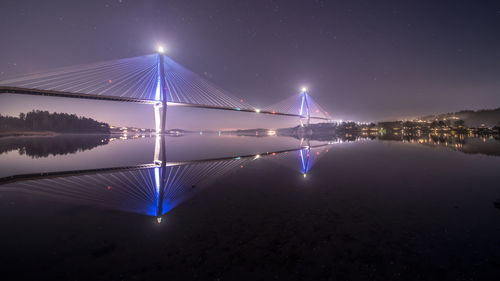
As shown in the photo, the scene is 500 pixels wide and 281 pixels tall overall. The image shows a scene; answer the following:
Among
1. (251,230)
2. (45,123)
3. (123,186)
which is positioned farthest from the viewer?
(45,123)

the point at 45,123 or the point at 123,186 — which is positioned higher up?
the point at 45,123

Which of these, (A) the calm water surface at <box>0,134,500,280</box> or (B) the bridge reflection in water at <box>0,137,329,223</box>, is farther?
(B) the bridge reflection in water at <box>0,137,329,223</box>

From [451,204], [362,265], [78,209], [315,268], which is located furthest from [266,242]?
[451,204]

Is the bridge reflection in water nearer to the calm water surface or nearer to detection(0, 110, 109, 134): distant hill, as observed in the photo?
the calm water surface

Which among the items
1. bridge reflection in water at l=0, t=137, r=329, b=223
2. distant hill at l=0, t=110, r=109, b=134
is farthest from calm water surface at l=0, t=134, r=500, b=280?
distant hill at l=0, t=110, r=109, b=134

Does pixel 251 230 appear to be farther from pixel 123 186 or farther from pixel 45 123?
pixel 45 123

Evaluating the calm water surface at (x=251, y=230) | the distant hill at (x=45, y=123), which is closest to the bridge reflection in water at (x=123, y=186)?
the calm water surface at (x=251, y=230)

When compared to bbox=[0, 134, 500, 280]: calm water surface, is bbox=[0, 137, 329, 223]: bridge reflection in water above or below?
above

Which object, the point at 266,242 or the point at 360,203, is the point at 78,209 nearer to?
the point at 266,242

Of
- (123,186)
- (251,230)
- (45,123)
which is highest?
(45,123)

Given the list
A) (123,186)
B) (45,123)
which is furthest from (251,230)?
(45,123)

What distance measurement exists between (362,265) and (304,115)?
60.2 meters

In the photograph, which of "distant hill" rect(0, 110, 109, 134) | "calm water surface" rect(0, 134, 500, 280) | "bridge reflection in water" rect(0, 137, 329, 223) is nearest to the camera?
"calm water surface" rect(0, 134, 500, 280)

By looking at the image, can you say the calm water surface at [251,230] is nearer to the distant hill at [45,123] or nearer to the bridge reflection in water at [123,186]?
the bridge reflection in water at [123,186]
